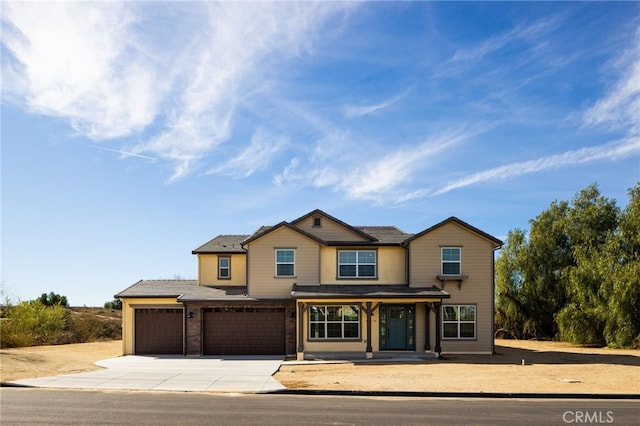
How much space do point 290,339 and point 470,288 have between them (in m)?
8.83

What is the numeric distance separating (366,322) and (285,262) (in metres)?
4.71

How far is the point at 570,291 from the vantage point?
3406 cm

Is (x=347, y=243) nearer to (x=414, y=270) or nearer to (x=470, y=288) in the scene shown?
(x=414, y=270)

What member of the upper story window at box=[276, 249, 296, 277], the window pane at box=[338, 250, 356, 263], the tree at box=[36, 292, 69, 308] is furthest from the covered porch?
the tree at box=[36, 292, 69, 308]

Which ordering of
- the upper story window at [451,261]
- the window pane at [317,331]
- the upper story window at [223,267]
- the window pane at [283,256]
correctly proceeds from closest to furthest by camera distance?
1. the window pane at [317,331]
2. the window pane at [283,256]
3. the upper story window at [451,261]
4. the upper story window at [223,267]

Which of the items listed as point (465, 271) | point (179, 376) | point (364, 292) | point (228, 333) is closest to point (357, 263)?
point (364, 292)

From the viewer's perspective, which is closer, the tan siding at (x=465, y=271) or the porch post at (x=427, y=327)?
the porch post at (x=427, y=327)

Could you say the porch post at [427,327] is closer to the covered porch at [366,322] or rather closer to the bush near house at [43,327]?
the covered porch at [366,322]

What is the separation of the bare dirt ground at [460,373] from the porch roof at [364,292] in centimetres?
288

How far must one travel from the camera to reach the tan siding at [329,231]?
2764cm

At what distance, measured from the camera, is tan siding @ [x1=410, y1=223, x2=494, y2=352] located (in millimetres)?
26250

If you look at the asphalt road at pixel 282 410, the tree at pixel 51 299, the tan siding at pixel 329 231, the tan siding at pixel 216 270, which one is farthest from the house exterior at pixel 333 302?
the tree at pixel 51 299

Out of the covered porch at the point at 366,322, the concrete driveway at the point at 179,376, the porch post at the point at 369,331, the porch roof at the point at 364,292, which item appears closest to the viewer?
the concrete driveway at the point at 179,376

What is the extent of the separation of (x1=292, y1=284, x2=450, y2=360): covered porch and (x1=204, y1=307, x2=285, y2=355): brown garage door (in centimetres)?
155
